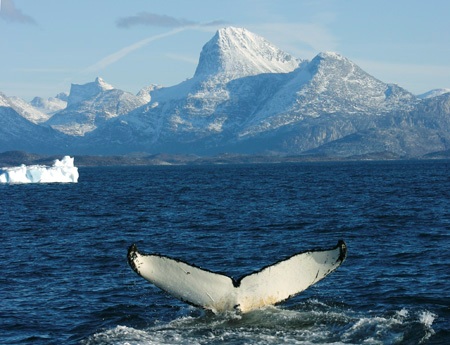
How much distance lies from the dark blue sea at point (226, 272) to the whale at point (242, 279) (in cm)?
168

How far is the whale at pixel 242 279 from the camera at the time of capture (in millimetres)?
18453

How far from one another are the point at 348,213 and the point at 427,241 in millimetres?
21618

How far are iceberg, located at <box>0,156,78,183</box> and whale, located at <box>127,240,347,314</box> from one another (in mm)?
143055

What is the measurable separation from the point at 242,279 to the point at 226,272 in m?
15.6

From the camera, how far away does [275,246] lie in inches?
1731

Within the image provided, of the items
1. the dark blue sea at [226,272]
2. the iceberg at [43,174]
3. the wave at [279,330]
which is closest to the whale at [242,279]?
the wave at [279,330]

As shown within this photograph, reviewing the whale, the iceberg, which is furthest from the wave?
the iceberg

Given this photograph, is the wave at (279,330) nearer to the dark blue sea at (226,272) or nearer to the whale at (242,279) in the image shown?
the dark blue sea at (226,272)

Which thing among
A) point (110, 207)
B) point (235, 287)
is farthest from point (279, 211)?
point (235, 287)

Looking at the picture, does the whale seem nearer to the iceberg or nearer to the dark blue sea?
the dark blue sea

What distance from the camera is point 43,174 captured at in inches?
6294

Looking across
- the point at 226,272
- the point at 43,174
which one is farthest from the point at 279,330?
the point at 43,174

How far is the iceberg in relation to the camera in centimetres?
16025

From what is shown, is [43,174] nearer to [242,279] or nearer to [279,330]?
[279,330]
